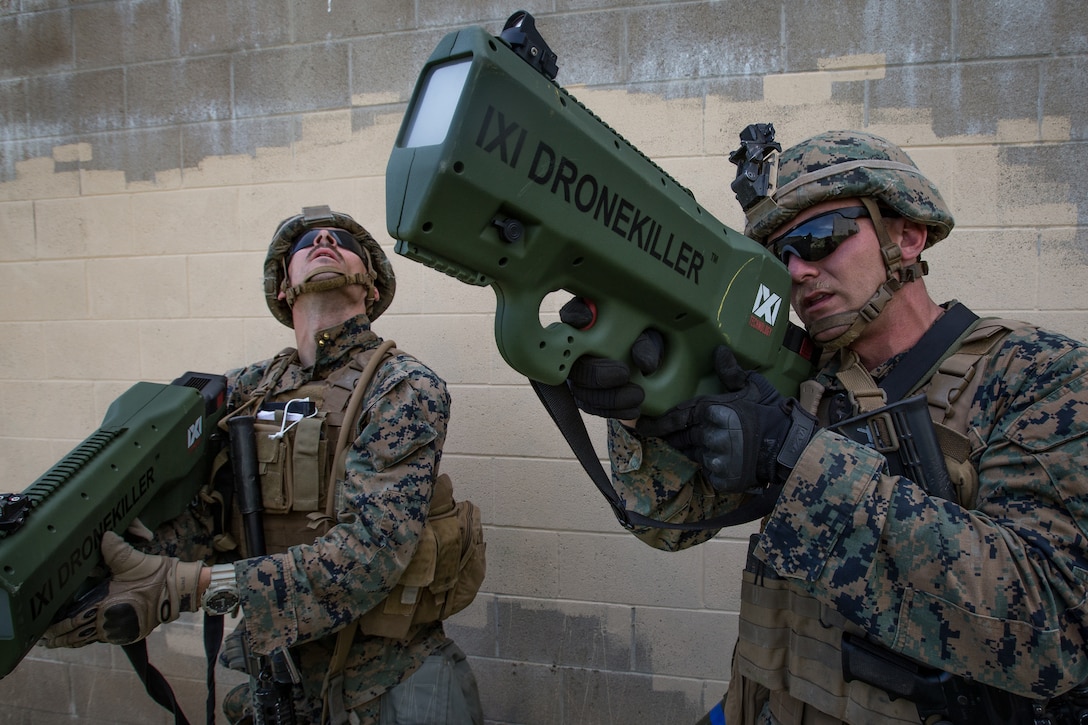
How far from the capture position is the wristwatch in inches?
61.8

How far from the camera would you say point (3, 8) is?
121 inches

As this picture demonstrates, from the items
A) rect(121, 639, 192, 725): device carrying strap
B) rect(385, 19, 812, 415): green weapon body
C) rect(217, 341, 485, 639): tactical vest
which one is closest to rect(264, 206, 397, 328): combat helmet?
rect(217, 341, 485, 639): tactical vest

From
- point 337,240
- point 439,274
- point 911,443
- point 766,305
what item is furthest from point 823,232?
point 439,274

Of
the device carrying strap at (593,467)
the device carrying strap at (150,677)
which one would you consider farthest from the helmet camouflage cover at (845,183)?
the device carrying strap at (150,677)

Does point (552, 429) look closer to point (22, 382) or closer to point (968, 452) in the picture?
point (968, 452)

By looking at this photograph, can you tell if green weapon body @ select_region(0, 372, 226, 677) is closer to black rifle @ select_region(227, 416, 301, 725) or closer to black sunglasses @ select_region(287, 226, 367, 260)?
black rifle @ select_region(227, 416, 301, 725)

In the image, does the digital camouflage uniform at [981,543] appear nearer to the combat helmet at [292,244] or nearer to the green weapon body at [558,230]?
the green weapon body at [558,230]

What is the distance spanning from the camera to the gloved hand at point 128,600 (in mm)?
1478

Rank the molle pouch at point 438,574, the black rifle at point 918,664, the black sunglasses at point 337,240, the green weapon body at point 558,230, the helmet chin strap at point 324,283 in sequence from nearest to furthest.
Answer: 1. the green weapon body at point 558,230
2. the black rifle at point 918,664
3. the molle pouch at point 438,574
4. the helmet chin strap at point 324,283
5. the black sunglasses at point 337,240

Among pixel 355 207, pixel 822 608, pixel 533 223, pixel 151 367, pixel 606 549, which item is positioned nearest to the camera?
pixel 533 223

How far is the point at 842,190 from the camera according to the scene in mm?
1236

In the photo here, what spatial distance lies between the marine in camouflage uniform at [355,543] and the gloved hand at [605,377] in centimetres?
78

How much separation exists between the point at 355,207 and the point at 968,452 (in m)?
2.38

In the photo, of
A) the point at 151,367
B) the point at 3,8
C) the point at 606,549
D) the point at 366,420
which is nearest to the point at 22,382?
the point at 151,367
